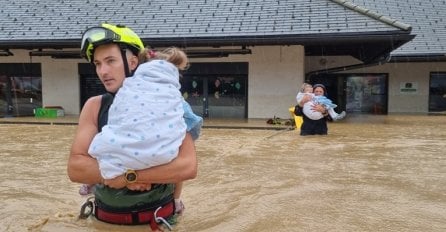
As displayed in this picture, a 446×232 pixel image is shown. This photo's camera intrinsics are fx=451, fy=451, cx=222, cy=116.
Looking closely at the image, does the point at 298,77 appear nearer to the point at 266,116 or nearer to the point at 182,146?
the point at 266,116

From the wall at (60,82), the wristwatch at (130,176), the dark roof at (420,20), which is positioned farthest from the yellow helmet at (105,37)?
the dark roof at (420,20)

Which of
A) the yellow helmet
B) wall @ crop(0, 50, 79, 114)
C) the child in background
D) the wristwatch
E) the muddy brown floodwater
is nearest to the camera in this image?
the wristwatch

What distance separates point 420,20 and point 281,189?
63.1ft

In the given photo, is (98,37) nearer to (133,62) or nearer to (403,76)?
(133,62)

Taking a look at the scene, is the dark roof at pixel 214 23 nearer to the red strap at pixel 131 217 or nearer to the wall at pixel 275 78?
the wall at pixel 275 78

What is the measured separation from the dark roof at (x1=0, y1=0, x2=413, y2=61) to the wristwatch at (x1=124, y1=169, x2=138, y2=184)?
1247 centimetres

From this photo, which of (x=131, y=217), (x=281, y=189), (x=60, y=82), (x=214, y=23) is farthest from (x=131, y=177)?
(x=60, y=82)

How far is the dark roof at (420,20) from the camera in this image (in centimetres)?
1909

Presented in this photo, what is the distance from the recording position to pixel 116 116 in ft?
8.00

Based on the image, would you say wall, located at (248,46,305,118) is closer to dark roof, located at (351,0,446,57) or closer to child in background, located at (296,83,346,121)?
dark roof, located at (351,0,446,57)

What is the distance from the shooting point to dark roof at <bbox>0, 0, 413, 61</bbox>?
1417 centimetres

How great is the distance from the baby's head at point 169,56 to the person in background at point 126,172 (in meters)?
0.05

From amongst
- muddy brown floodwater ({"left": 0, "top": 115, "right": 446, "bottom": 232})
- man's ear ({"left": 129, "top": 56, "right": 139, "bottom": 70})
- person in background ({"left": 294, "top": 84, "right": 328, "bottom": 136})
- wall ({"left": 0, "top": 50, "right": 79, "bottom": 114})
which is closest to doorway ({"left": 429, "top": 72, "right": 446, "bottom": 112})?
person in background ({"left": 294, "top": 84, "right": 328, "bottom": 136})

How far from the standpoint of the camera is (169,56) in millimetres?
2570
